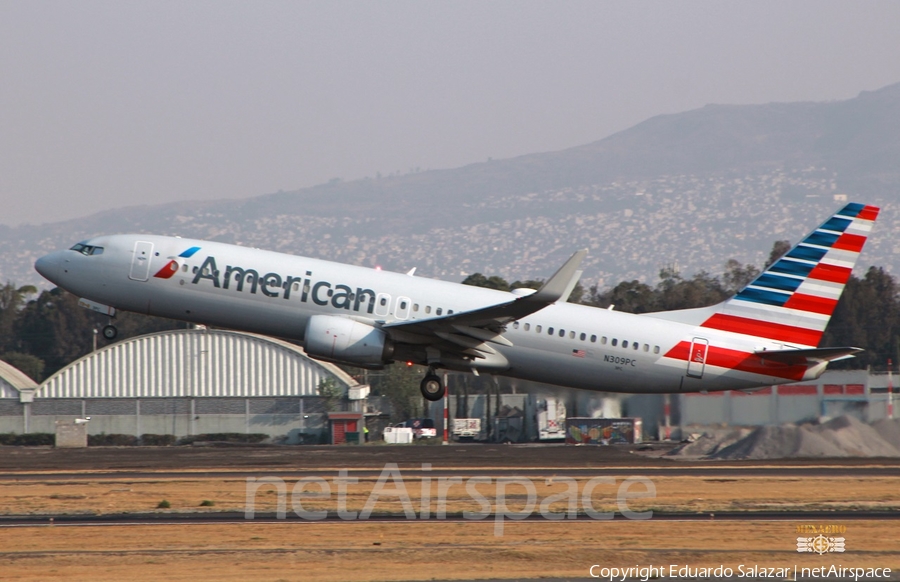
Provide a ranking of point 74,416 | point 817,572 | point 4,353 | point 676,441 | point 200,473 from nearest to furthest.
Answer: point 817,572 → point 200,473 → point 676,441 → point 74,416 → point 4,353

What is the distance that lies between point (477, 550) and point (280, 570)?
3662mm

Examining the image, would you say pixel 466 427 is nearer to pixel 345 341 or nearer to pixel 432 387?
pixel 432 387

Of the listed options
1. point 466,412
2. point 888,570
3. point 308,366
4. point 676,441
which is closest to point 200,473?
point 676,441

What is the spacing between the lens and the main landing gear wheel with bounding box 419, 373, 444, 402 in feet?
98.8

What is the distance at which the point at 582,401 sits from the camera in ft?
106

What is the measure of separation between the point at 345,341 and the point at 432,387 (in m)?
3.63

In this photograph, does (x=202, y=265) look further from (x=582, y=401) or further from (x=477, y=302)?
(x=582, y=401)

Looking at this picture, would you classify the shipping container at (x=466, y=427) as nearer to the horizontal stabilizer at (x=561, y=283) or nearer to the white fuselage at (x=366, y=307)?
the white fuselage at (x=366, y=307)

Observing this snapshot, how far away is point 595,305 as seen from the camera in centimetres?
9412

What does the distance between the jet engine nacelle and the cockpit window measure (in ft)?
22.1

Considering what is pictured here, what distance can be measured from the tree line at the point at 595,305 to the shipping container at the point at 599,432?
21.6 meters

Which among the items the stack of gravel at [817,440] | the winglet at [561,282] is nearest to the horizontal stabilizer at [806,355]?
the stack of gravel at [817,440]

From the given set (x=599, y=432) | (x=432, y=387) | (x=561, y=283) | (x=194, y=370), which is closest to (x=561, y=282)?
(x=561, y=283)

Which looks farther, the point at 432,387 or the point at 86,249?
the point at 432,387
